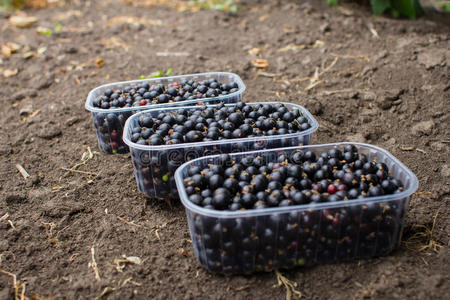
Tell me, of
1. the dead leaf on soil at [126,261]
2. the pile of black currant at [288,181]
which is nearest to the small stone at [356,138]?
the pile of black currant at [288,181]

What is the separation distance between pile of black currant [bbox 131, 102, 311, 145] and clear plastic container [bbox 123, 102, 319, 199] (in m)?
0.08

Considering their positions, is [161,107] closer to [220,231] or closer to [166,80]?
[166,80]

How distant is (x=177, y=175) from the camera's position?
9.32 feet

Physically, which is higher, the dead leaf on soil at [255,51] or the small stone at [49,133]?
the dead leaf on soil at [255,51]

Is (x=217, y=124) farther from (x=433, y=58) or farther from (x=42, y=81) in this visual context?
(x=42, y=81)

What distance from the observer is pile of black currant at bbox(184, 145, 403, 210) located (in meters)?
2.60

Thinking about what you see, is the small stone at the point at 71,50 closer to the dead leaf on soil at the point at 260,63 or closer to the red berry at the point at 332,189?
the dead leaf on soil at the point at 260,63

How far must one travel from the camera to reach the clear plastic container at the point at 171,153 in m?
3.21

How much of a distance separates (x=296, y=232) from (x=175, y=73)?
357 cm

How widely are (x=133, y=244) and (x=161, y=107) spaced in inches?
54.4

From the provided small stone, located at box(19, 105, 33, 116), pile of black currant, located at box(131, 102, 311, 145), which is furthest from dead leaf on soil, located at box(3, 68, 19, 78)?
pile of black currant, located at box(131, 102, 311, 145)

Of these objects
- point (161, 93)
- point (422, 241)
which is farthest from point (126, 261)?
point (422, 241)

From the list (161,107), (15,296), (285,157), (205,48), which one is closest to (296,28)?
(205,48)

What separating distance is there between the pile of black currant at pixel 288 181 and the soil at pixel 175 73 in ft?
1.64
